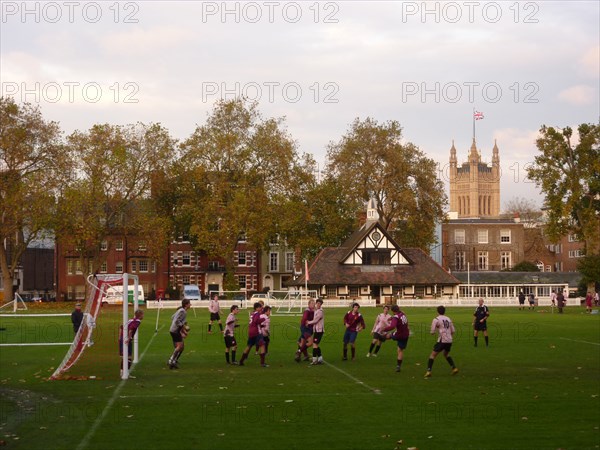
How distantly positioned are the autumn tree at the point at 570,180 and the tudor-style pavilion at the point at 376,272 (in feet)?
53.0

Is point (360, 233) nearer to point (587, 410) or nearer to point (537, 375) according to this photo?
point (537, 375)

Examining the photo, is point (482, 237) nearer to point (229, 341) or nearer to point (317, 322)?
point (317, 322)

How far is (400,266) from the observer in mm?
91750

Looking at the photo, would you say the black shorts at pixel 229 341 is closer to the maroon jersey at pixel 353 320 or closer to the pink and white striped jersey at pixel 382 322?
the maroon jersey at pixel 353 320

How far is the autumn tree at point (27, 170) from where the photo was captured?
7362cm

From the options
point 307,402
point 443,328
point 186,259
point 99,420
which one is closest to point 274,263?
point 186,259

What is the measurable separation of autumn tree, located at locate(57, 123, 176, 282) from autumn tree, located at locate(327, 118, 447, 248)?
62.5 ft

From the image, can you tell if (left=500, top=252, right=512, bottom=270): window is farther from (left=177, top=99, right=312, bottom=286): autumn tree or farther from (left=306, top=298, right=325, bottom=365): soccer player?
(left=306, top=298, right=325, bottom=365): soccer player

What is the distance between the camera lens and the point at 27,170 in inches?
2990

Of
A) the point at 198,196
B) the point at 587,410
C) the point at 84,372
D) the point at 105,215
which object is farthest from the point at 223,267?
the point at 587,410

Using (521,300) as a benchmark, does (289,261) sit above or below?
above

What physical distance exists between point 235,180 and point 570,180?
31.5 m

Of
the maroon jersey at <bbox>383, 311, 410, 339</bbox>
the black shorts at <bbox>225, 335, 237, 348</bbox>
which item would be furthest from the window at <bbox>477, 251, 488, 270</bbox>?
the maroon jersey at <bbox>383, 311, 410, 339</bbox>

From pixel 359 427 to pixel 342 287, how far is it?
7412 centimetres
